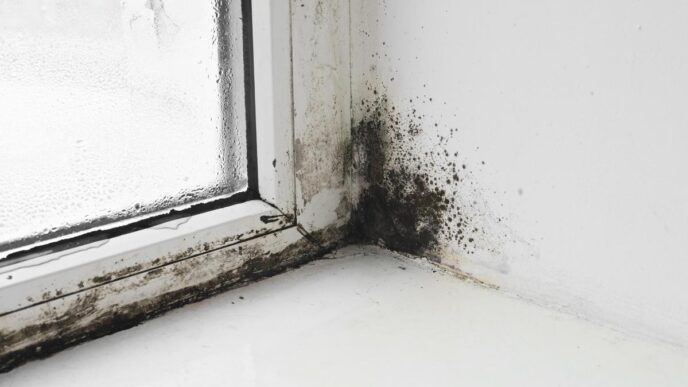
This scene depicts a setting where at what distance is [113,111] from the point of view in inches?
31.7

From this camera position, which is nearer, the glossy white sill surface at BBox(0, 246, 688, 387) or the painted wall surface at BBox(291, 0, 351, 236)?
the glossy white sill surface at BBox(0, 246, 688, 387)

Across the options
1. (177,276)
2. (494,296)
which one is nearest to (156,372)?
(177,276)

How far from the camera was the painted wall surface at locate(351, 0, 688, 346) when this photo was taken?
670mm

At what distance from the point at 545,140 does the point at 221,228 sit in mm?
407

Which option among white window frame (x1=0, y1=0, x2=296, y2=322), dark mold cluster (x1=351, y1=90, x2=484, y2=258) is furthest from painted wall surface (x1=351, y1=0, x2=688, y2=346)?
white window frame (x1=0, y1=0, x2=296, y2=322)

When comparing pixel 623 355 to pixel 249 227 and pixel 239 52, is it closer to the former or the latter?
pixel 249 227

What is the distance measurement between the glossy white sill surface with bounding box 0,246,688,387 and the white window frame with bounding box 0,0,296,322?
0.23 feet

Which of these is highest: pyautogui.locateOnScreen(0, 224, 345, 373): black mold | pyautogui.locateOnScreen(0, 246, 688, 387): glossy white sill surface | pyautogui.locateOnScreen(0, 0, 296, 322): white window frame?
pyautogui.locateOnScreen(0, 0, 296, 322): white window frame

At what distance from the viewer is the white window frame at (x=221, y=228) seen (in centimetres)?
69

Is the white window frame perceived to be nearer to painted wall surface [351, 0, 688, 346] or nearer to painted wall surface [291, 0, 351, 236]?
painted wall surface [291, 0, 351, 236]

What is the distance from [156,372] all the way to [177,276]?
0.52 ft

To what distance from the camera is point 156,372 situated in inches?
26.4

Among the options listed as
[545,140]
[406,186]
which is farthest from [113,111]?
[545,140]

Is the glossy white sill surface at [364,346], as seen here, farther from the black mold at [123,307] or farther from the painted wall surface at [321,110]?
the painted wall surface at [321,110]
